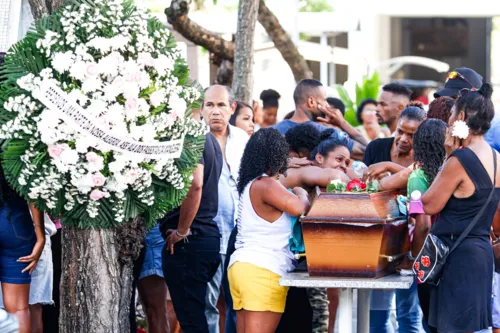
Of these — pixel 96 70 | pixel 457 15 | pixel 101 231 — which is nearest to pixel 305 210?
pixel 101 231

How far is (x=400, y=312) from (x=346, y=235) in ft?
5.46

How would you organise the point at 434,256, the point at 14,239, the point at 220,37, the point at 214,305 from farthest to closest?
1. the point at 220,37
2. the point at 214,305
3. the point at 14,239
4. the point at 434,256

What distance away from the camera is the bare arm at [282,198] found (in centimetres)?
535

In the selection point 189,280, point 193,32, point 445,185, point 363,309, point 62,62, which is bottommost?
point 363,309

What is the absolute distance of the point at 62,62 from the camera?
4527 mm

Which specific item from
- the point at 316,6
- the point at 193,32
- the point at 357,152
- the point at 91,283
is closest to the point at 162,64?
the point at 91,283

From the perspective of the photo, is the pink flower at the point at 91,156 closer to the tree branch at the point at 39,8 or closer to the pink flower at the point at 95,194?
the pink flower at the point at 95,194

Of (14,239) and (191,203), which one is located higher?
(191,203)

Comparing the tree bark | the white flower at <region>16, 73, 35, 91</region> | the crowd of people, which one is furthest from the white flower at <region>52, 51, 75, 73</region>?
the tree bark

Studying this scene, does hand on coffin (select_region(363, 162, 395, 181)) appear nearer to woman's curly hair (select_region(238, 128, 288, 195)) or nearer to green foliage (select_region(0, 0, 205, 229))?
woman's curly hair (select_region(238, 128, 288, 195))

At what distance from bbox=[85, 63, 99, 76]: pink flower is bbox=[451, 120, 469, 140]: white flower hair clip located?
207cm

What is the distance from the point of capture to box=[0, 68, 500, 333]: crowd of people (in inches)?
203

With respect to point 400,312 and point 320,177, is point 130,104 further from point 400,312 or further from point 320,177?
point 400,312

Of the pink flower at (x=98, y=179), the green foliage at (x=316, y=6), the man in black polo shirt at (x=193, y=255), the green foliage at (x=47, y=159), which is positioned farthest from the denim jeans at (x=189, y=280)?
the green foliage at (x=316, y=6)
